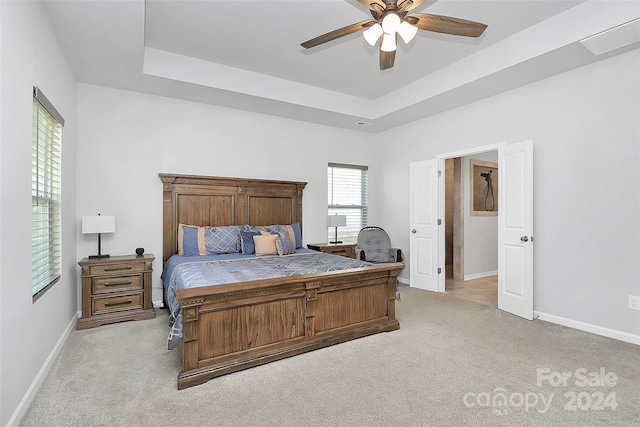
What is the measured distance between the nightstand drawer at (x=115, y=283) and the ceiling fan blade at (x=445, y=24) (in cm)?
378

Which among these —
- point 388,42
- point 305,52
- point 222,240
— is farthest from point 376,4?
point 222,240

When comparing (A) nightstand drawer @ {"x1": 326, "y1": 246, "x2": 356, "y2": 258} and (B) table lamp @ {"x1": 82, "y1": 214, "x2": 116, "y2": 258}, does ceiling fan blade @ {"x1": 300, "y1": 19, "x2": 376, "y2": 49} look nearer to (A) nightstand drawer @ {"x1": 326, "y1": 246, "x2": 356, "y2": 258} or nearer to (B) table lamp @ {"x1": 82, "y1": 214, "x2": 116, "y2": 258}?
(B) table lamp @ {"x1": 82, "y1": 214, "x2": 116, "y2": 258}

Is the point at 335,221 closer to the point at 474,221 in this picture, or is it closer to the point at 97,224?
the point at 474,221

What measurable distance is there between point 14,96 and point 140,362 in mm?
2087

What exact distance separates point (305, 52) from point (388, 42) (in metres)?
1.47

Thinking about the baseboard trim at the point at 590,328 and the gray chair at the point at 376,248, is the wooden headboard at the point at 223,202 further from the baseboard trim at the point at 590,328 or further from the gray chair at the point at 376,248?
the baseboard trim at the point at 590,328

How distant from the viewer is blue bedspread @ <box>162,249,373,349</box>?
Result: 2.59m

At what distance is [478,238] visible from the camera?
6.03 meters

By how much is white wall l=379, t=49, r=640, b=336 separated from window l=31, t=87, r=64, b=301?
190 inches

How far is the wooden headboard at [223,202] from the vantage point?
428 cm

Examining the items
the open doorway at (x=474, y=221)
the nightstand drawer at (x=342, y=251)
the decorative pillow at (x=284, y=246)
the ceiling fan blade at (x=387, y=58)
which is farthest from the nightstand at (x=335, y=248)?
the ceiling fan blade at (x=387, y=58)

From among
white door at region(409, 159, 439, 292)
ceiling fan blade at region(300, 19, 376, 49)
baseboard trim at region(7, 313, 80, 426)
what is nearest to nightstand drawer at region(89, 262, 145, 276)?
baseboard trim at region(7, 313, 80, 426)

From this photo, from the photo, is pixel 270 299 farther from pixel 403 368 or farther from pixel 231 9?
pixel 231 9

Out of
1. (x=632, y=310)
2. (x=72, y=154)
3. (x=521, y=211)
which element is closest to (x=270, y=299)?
(x=72, y=154)
